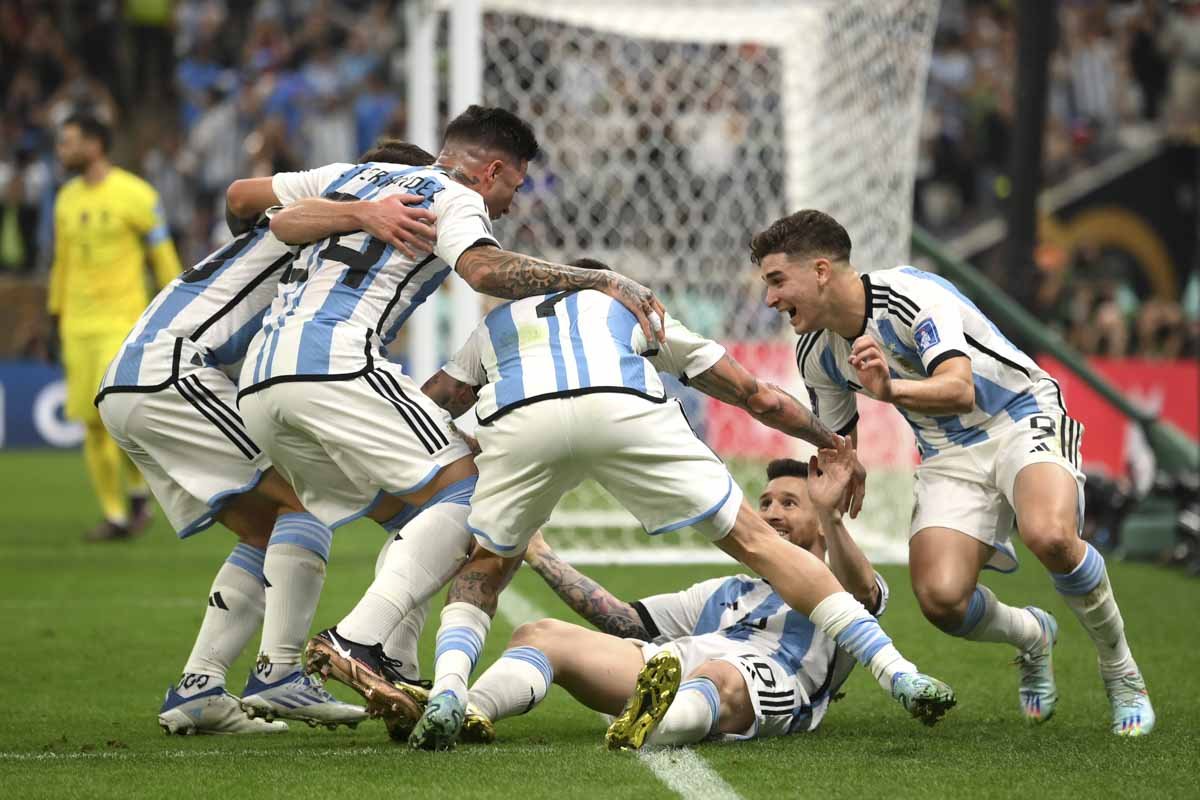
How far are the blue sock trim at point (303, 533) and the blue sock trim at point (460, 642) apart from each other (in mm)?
748

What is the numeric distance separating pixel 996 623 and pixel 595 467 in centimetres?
166

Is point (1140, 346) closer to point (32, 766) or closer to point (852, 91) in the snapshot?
point (852, 91)

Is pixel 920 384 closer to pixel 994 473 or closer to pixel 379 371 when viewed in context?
pixel 994 473

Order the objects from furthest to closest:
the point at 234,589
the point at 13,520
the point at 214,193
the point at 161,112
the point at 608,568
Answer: the point at 161,112, the point at 214,193, the point at 13,520, the point at 608,568, the point at 234,589

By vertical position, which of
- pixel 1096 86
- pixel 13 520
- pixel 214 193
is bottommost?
pixel 13 520

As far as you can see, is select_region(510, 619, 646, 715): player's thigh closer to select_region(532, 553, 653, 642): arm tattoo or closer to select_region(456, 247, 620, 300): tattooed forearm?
select_region(532, 553, 653, 642): arm tattoo

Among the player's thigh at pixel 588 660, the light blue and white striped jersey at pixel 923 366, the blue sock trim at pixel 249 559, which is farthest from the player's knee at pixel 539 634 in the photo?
the light blue and white striped jersey at pixel 923 366

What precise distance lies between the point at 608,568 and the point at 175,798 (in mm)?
5682

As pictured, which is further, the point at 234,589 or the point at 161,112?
the point at 161,112

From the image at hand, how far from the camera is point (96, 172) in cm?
1035

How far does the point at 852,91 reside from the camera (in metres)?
11.1

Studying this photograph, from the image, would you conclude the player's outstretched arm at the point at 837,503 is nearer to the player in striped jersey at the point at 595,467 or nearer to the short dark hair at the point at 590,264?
the player in striped jersey at the point at 595,467

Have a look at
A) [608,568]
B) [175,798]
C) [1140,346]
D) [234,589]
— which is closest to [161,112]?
[1140,346]

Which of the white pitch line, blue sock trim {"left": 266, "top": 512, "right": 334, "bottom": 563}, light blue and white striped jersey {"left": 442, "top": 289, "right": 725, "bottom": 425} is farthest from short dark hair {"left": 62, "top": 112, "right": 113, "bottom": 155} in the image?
the white pitch line
